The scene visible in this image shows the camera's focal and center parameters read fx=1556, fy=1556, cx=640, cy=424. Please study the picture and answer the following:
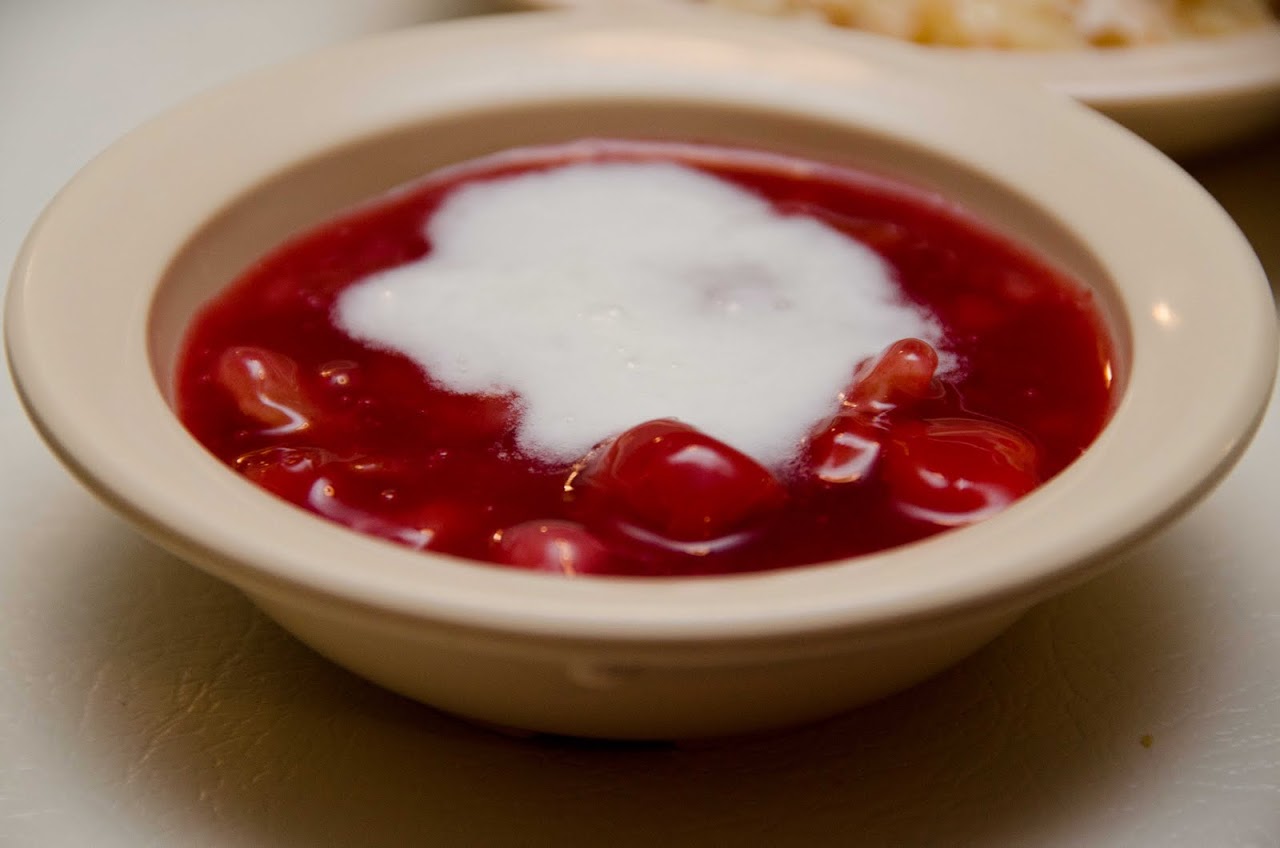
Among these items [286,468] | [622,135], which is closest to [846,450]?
[286,468]

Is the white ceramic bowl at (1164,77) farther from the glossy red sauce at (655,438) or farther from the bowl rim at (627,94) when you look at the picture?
the glossy red sauce at (655,438)

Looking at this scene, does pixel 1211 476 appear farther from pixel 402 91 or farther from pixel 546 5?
pixel 546 5

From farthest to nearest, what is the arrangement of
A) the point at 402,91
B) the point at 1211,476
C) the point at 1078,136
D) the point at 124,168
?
1. the point at 402,91
2. the point at 1078,136
3. the point at 124,168
4. the point at 1211,476

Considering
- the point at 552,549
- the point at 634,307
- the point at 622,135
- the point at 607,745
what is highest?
the point at 622,135

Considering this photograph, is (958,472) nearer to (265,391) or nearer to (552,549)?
(552,549)

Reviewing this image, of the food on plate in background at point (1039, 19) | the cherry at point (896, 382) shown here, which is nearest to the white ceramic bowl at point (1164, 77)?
the food on plate in background at point (1039, 19)

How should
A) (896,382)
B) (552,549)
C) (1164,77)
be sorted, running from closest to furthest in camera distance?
(552,549) < (896,382) < (1164,77)

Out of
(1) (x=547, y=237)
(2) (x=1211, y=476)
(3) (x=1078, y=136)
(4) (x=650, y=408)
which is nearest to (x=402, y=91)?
(1) (x=547, y=237)

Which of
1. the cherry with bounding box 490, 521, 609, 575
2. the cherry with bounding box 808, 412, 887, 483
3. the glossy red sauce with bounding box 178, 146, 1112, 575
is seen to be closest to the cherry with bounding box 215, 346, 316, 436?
the glossy red sauce with bounding box 178, 146, 1112, 575
